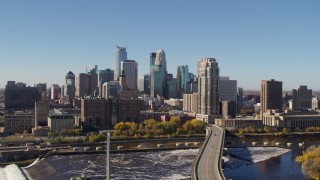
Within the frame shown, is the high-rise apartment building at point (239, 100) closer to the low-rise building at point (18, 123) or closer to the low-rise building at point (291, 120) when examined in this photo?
the low-rise building at point (291, 120)

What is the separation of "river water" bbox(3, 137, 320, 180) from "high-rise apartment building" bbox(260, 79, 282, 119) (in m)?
50.9

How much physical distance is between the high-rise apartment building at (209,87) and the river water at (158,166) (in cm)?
4021

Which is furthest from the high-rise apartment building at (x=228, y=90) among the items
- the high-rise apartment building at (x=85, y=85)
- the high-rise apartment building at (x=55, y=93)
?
the high-rise apartment building at (x=55, y=93)

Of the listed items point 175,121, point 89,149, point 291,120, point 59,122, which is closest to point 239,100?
point 291,120

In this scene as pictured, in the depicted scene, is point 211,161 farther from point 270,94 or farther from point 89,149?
point 270,94

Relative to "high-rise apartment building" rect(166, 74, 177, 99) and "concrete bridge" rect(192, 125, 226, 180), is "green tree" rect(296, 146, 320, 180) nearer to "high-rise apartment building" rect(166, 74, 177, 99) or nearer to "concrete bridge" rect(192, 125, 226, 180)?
"concrete bridge" rect(192, 125, 226, 180)

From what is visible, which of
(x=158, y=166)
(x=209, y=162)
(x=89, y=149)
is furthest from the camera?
(x=89, y=149)

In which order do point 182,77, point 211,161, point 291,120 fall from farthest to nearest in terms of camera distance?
1. point 182,77
2. point 291,120
3. point 211,161

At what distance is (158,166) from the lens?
51.1 meters

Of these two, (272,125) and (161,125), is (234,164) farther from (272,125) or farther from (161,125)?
(272,125)

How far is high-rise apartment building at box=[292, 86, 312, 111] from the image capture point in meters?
137

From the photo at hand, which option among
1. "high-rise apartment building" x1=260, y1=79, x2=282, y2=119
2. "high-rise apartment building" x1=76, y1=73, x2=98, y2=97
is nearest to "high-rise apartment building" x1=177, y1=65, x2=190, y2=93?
"high-rise apartment building" x1=76, y1=73, x2=98, y2=97

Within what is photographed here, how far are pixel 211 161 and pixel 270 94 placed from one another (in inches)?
2936

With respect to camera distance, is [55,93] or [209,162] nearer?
[209,162]
